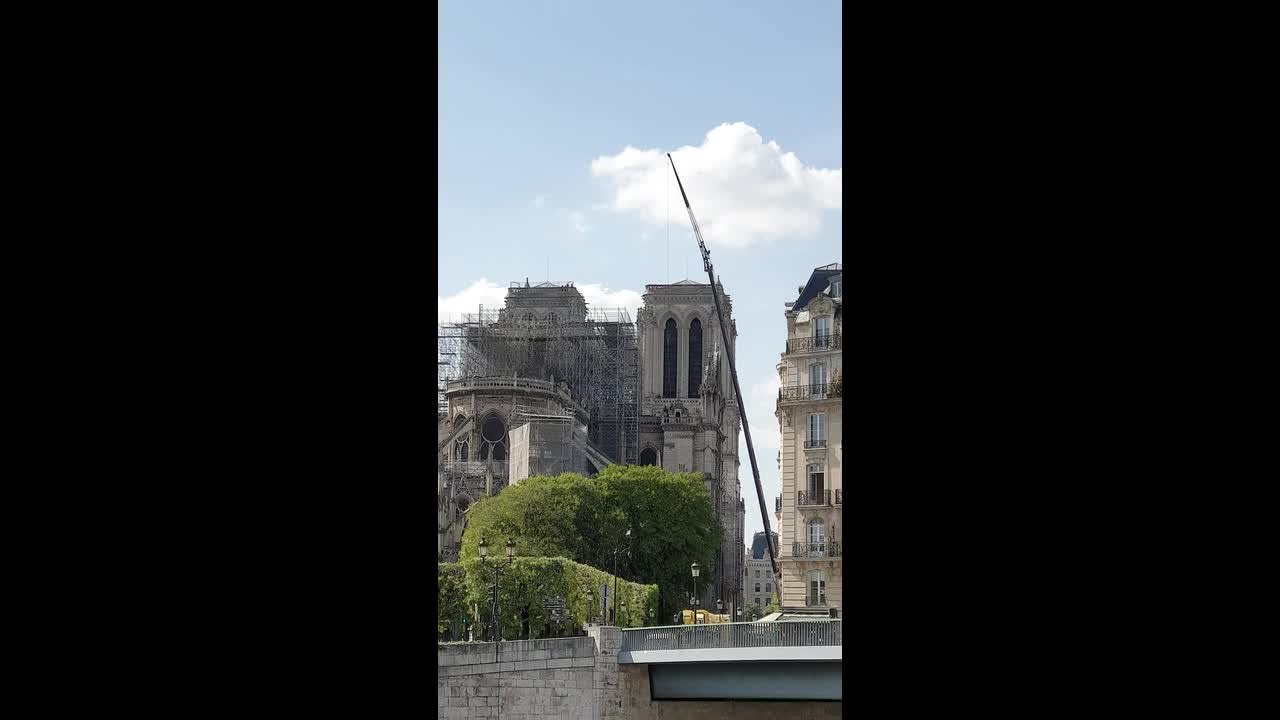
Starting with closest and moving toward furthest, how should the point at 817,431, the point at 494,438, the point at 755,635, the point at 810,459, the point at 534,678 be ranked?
the point at 755,635, the point at 534,678, the point at 817,431, the point at 810,459, the point at 494,438

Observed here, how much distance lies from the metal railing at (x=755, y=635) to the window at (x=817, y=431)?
11.3 metres

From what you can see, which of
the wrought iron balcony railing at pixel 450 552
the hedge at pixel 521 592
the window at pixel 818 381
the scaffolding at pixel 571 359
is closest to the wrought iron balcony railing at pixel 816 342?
the window at pixel 818 381

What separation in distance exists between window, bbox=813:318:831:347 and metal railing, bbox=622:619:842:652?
41.1ft

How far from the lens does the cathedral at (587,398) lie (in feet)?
171

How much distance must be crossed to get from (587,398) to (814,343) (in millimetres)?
30622

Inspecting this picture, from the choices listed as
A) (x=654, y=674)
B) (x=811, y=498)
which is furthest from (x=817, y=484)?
(x=654, y=674)

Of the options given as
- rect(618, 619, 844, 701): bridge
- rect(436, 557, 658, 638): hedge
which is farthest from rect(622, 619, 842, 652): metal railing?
rect(436, 557, 658, 638): hedge

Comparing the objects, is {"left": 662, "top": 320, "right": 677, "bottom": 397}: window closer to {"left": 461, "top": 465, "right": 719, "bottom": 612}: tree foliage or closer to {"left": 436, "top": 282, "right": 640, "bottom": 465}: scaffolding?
{"left": 436, "top": 282, "right": 640, "bottom": 465}: scaffolding

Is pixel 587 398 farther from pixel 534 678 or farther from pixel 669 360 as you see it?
pixel 534 678

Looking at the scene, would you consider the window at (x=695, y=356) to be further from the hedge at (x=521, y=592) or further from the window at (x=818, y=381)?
the hedge at (x=521, y=592)

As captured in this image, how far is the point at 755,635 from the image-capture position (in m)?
19.4

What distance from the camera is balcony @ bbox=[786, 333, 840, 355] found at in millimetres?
32250
